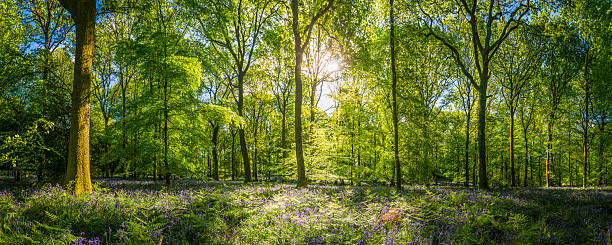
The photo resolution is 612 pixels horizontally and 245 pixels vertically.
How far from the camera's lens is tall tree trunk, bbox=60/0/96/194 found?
23.3 ft

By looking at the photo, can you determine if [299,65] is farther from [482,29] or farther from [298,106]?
[482,29]

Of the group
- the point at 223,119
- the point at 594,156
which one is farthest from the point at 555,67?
the point at 223,119

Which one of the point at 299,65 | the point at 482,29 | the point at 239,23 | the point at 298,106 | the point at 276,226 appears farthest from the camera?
the point at 239,23

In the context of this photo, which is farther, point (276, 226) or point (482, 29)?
A: point (482, 29)

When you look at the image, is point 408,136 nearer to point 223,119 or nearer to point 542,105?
point 223,119

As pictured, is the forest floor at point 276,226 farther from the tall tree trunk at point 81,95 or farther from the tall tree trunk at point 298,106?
the tall tree trunk at point 298,106

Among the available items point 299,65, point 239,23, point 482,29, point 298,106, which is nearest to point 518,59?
point 482,29

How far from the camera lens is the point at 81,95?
7.30 meters

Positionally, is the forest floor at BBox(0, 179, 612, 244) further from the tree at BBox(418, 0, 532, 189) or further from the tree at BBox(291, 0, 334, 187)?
the tree at BBox(418, 0, 532, 189)

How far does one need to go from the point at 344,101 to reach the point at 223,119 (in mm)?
12543

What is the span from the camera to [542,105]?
22797 mm

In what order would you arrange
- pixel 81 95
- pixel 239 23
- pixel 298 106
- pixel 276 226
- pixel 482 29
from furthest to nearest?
pixel 239 23
pixel 482 29
pixel 298 106
pixel 81 95
pixel 276 226

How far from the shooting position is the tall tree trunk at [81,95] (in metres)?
7.09

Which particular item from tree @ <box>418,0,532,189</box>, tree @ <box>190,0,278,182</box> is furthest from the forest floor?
tree @ <box>190,0,278,182</box>
